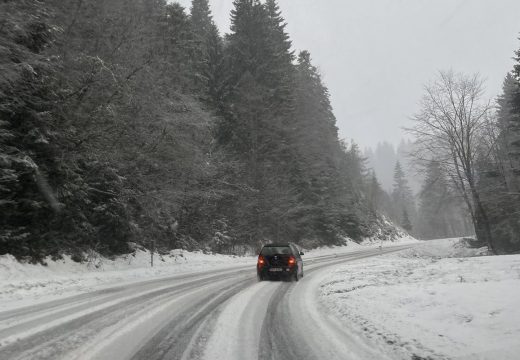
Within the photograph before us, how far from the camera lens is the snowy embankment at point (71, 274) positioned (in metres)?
10.5

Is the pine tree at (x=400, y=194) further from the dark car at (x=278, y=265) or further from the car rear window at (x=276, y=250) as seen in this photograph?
the dark car at (x=278, y=265)

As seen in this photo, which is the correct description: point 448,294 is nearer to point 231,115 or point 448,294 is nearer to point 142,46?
point 142,46

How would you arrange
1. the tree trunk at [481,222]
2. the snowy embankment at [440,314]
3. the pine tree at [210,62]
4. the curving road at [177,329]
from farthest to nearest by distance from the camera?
the pine tree at [210,62], the tree trunk at [481,222], the curving road at [177,329], the snowy embankment at [440,314]

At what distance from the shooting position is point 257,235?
3262 cm

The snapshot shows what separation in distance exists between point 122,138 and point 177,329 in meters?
11.9

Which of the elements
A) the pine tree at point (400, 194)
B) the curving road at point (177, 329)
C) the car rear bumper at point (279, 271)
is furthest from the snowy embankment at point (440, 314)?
the pine tree at point (400, 194)

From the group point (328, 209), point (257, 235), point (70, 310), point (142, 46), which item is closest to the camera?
point (70, 310)

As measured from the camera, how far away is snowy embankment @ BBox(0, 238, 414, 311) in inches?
413

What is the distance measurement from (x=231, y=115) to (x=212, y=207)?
935 cm

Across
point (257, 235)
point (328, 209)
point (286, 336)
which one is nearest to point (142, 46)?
point (286, 336)

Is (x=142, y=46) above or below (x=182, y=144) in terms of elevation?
above

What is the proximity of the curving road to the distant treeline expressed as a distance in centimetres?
547

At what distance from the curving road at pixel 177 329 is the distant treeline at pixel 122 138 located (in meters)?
5.47

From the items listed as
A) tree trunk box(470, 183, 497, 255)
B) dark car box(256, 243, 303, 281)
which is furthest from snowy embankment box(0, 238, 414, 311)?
tree trunk box(470, 183, 497, 255)
